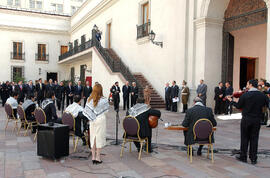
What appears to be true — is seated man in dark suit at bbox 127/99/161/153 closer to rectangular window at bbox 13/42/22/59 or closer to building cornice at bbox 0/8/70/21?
rectangular window at bbox 13/42/22/59

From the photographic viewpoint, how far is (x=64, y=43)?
34.7 m

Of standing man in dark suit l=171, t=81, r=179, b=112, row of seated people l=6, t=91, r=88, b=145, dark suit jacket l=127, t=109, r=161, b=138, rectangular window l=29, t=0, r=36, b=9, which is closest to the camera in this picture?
dark suit jacket l=127, t=109, r=161, b=138

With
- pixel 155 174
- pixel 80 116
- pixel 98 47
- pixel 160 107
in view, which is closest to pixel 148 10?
pixel 98 47

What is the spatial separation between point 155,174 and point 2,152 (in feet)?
11.1

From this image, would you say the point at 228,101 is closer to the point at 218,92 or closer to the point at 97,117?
the point at 218,92

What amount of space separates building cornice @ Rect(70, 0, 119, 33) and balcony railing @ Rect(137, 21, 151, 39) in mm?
5229

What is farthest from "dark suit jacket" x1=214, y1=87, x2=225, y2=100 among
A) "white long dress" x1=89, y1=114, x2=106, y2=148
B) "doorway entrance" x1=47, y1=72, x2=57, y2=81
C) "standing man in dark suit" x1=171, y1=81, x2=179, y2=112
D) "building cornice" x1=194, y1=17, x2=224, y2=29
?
"doorway entrance" x1=47, y1=72, x2=57, y2=81

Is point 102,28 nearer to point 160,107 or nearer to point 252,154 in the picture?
point 160,107

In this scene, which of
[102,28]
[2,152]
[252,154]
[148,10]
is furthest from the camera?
[102,28]

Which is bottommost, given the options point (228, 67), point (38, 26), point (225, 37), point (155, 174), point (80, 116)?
point (155, 174)

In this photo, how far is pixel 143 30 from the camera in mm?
17484

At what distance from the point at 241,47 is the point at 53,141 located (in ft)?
46.1

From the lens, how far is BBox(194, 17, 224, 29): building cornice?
12.1m

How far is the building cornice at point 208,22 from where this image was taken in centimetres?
1213
